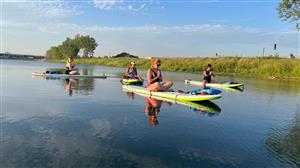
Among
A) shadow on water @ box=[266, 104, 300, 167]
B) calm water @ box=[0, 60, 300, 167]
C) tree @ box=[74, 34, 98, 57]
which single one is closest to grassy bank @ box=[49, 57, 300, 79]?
calm water @ box=[0, 60, 300, 167]

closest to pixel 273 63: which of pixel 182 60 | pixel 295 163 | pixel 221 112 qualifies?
pixel 182 60

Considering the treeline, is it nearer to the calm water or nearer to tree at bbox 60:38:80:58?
tree at bbox 60:38:80:58

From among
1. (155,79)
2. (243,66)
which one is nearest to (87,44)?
(243,66)

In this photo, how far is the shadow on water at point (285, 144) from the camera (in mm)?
8930

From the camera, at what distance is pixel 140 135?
10477mm

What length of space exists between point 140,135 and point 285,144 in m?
4.41

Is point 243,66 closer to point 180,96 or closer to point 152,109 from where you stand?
point 180,96

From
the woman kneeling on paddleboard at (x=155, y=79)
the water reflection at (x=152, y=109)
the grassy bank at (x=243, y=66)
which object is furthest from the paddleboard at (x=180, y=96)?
the grassy bank at (x=243, y=66)

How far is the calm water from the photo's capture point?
8336 millimetres

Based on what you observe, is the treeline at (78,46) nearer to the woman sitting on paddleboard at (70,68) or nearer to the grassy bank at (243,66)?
the grassy bank at (243,66)

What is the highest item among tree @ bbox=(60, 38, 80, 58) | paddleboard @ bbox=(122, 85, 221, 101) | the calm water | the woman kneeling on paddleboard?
tree @ bbox=(60, 38, 80, 58)

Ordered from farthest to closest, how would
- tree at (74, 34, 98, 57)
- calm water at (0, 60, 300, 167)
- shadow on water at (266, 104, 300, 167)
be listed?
tree at (74, 34, 98, 57) < shadow on water at (266, 104, 300, 167) < calm water at (0, 60, 300, 167)

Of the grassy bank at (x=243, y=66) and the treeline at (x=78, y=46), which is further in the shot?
the treeline at (x=78, y=46)

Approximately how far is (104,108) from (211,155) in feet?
24.1
